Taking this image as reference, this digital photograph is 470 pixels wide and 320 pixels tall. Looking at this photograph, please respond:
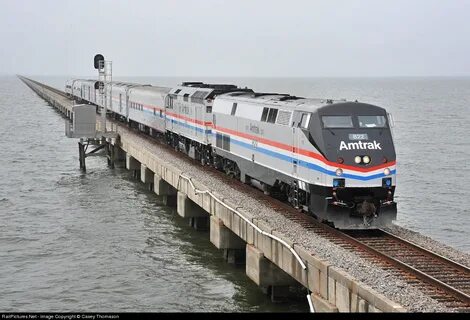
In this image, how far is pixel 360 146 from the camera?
21.3 metres

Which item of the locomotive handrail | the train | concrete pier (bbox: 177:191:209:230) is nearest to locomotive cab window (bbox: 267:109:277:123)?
the train

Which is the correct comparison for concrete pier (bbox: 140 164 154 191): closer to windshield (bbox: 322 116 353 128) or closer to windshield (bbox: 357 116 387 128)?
windshield (bbox: 322 116 353 128)

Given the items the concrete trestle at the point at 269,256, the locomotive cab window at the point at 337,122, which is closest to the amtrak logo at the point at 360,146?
the locomotive cab window at the point at 337,122

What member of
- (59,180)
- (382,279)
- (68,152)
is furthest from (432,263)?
(68,152)

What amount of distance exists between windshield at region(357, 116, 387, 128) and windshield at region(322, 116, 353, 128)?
37cm

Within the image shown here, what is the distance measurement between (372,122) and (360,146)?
112 cm

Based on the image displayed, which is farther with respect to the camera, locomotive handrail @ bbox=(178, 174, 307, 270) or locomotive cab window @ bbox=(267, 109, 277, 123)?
locomotive cab window @ bbox=(267, 109, 277, 123)

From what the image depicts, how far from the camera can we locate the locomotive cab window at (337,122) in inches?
846

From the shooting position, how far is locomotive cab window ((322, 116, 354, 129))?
21500 mm

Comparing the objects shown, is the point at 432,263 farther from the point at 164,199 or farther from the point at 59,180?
the point at 59,180

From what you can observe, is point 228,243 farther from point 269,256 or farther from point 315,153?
point 315,153

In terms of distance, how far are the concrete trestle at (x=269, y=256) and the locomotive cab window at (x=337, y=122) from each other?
367 cm

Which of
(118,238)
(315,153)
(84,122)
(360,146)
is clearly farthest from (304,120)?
(84,122)

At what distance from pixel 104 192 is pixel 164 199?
22.2ft
